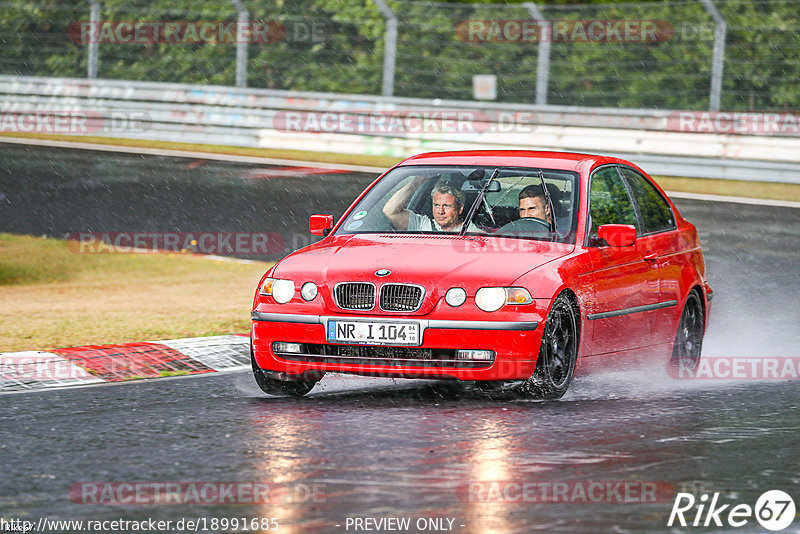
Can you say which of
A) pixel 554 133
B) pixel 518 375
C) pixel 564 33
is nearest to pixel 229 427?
pixel 518 375

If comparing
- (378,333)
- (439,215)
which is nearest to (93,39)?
(439,215)

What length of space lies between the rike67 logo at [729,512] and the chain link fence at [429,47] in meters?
17.2

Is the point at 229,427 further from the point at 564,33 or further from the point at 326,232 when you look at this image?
the point at 564,33

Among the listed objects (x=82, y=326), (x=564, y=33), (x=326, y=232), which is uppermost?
(x=564, y=33)

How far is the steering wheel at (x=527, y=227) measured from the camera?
372 inches

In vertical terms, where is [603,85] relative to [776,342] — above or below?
above

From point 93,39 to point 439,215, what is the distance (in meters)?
17.7

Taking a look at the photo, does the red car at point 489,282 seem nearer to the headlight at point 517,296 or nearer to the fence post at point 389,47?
the headlight at point 517,296

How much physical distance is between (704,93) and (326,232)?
47.7 ft

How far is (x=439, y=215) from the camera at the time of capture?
9.73 meters

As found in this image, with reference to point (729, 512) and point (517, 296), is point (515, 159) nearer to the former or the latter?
point (517, 296)

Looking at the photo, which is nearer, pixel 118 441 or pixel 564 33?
pixel 118 441

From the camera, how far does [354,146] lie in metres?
24.7

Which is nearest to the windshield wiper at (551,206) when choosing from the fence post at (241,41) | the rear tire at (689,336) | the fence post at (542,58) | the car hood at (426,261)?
the car hood at (426,261)
